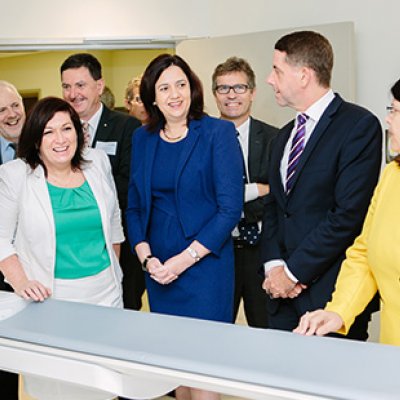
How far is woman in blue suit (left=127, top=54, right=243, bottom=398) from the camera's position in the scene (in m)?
2.45

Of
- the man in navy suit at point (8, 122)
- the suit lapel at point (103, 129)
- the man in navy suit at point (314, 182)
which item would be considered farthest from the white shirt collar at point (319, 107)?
the man in navy suit at point (8, 122)

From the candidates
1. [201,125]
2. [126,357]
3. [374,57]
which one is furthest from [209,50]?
[126,357]

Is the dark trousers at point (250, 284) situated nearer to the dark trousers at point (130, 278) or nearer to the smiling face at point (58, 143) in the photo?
the dark trousers at point (130, 278)

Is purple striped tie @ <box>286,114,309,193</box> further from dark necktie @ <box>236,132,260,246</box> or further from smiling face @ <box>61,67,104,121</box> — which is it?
smiling face @ <box>61,67,104,121</box>

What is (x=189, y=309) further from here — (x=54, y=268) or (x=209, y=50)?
(x=209, y=50)

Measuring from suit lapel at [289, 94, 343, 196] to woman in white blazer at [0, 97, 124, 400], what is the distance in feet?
2.43

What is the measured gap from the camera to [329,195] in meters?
2.16

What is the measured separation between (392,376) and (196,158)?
164cm

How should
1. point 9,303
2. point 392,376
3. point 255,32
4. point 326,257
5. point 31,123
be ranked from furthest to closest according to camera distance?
point 255,32
point 31,123
point 326,257
point 9,303
point 392,376

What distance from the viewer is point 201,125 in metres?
2.53

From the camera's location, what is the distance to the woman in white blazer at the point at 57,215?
225 centimetres

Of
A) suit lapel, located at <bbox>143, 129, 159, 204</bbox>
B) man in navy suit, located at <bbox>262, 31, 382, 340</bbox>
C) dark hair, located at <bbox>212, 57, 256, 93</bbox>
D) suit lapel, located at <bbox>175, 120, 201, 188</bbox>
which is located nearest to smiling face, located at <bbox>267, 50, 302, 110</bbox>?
man in navy suit, located at <bbox>262, 31, 382, 340</bbox>

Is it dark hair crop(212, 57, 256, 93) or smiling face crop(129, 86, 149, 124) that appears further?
smiling face crop(129, 86, 149, 124)

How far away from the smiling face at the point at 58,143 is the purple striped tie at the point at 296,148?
2.64ft
